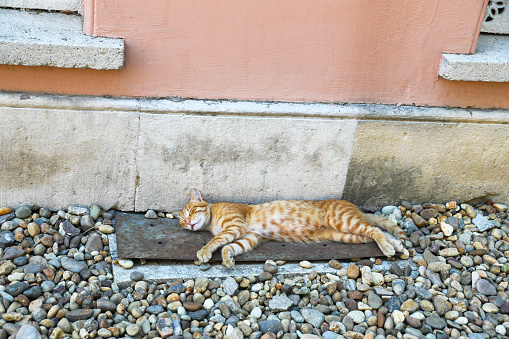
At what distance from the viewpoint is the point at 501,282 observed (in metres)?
3.50

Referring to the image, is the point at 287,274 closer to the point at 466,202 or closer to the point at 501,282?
the point at 501,282

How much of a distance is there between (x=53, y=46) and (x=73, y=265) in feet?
4.59

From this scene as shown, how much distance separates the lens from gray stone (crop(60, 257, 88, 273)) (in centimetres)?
326

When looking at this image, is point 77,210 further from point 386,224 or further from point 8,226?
point 386,224

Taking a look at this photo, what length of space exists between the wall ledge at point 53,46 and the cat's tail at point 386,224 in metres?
2.19

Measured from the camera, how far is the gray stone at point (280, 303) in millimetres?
3148

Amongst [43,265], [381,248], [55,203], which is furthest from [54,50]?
Answer: [381,248]

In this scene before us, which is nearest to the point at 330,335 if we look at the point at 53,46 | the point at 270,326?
the point at 270,326

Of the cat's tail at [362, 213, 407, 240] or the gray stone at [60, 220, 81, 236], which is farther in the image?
the cat's tail at [362, 213, 407, 240]

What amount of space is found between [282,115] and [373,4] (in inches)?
39.9

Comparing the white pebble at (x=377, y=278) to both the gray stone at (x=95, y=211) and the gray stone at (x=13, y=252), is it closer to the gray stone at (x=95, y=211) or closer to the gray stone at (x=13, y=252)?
the gray stone at (x=95, y=211)

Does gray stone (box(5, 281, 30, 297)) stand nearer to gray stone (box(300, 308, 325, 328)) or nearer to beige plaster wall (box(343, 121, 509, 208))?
gray stone (box(300, 308, 325, 328))

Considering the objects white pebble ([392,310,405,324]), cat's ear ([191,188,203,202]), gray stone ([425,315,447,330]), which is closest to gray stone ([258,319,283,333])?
white pebble ([392,310,405,324])

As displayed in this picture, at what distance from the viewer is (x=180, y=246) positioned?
356cm
